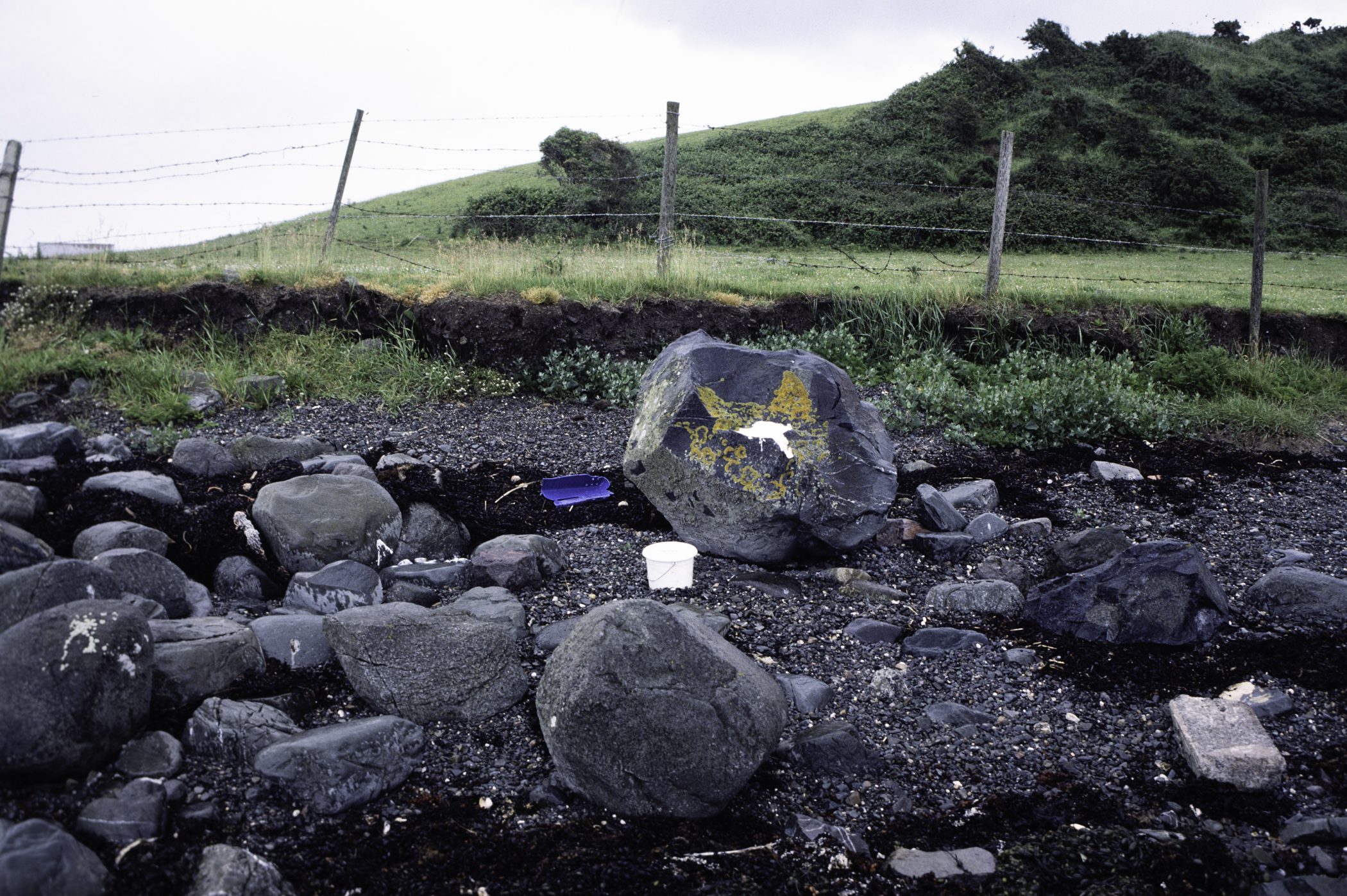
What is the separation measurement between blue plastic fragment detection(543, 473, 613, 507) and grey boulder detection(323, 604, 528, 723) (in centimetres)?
232

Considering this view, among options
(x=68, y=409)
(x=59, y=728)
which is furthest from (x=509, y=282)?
(x=59, y=728)

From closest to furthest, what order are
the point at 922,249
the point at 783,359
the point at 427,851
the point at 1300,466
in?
the point at 427,851 → the point at 783,359 → the point at 1300,466 → the point at 922,249

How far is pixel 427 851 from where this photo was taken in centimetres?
248

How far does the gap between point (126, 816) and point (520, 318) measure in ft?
21.5

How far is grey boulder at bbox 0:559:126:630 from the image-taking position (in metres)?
3.05

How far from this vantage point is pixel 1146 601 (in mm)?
3846

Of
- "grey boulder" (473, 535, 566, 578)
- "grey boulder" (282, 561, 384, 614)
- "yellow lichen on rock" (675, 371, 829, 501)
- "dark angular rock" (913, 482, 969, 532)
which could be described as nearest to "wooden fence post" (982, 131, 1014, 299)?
"dark angular rock" (913, 482, 969, 532)

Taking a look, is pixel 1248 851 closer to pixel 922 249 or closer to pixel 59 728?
pixel 59 728

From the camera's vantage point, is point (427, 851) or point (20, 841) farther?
point (427, 851)

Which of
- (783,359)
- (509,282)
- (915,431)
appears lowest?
(915,431)

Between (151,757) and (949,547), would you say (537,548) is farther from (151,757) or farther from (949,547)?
(949,547)

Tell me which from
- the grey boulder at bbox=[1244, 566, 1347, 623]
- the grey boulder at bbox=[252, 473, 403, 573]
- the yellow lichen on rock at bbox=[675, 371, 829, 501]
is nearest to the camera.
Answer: the grey boulder at bbox=[1244, 566, 1347, 623]

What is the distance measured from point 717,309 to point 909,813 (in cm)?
688

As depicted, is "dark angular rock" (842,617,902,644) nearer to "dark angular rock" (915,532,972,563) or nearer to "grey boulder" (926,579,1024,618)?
"grey boulder" (926,579,1024,618)
